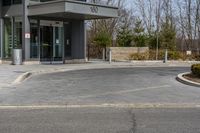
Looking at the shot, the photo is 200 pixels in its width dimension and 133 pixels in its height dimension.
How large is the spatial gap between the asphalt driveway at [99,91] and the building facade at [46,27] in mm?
10414

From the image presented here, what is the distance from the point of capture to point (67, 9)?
2950cm

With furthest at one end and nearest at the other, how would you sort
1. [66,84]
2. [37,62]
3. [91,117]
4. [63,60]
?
[63,60] → [37,62] → [66,84] → [91,117]

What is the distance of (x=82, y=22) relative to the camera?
36.2 m

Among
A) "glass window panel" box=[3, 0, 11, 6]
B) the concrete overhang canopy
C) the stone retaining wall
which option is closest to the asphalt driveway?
the concrete overhang canopy

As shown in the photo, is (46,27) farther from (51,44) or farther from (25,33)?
(25,33)

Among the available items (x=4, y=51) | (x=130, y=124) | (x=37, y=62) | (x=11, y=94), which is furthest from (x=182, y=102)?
(x=4, y=51)

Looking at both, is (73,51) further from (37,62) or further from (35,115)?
(35,115)

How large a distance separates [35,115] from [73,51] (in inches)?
964

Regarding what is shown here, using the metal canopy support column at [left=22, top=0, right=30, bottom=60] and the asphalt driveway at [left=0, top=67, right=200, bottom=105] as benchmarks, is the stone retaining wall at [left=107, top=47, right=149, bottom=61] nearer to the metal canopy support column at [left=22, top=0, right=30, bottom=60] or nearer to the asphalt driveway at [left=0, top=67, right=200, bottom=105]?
the metal canopy support column at [left=22, top=0, right=30, bottom=60]

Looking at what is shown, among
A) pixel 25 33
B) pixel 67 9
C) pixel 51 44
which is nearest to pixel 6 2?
pixel 25 33

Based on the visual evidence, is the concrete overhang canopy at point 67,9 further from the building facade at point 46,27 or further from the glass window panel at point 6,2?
the glass window panel at point 6,2

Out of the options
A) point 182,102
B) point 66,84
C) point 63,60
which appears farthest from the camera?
point 63,60

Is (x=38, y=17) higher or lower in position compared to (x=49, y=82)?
higher

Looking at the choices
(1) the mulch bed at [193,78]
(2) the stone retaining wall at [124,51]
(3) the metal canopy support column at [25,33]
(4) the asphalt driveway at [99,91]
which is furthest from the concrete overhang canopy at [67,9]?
(1) the mulch bed at [193,78]
